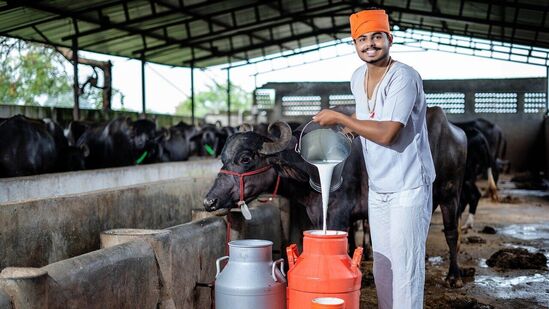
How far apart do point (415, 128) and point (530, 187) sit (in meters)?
16.1

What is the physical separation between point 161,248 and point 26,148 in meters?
6.26

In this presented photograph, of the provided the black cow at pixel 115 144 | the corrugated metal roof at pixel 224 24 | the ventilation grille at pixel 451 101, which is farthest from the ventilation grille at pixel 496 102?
the black cow at pixel 115 144

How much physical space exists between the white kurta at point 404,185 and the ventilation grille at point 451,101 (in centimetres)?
2194

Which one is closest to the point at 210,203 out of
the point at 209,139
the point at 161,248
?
the point at 161,248

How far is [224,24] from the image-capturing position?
2173cm

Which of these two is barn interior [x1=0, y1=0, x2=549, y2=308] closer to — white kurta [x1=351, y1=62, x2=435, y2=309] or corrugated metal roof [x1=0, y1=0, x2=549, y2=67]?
corrugated metal roof [x1=0, y1=0, x2=549, y2=67]

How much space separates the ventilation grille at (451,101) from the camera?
24469 mm

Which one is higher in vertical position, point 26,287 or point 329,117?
point 329,117

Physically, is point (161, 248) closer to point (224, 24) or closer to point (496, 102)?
point (224, 24)

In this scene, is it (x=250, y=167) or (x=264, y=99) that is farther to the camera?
(x=264, y=99)

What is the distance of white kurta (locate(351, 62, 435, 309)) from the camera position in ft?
10.6

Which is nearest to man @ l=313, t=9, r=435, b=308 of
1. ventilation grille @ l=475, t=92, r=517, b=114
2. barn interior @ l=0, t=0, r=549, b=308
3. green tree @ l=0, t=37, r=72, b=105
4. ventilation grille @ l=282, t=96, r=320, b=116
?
barn interior @ l=0, t=0, r=549, b=308

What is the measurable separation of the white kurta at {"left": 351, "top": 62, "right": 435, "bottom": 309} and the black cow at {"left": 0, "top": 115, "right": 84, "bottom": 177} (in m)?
7.33

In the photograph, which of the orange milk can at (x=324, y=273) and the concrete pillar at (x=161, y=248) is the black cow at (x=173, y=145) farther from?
the orange milk can at (x=324, y=273)
